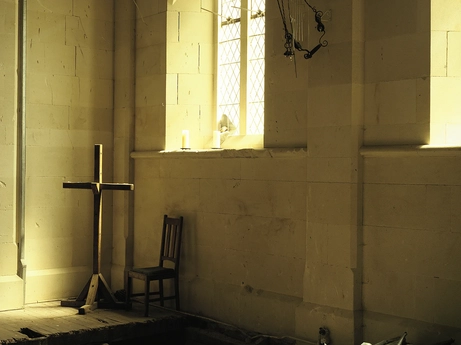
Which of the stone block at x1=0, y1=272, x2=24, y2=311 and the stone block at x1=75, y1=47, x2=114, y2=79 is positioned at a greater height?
the stone block at x1=75, y1=47, x2=114, y2=79

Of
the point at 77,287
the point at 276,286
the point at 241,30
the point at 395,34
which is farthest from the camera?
the point at 77,287

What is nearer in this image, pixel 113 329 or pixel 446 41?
pixel 446 41

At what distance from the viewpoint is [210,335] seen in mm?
6484

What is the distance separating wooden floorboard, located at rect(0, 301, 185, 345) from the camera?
6.08 metres

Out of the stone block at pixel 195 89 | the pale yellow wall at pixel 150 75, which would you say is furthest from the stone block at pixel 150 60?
the stone block at pixel 195 89

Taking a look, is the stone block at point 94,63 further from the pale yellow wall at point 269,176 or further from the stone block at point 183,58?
the stone block at point 183,58

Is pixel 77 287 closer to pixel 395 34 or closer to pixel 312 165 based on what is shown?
pixel 312 165

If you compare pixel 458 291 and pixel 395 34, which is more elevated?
pixel 395 34

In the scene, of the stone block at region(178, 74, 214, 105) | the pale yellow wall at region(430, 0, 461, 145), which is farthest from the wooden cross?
the pale yellow wall at region(430, 0, 461, 145)

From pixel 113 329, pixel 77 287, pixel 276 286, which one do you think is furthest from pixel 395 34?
pixel 77 287

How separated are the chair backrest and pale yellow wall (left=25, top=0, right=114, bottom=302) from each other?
3.41 ft

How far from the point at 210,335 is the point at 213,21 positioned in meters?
3.17

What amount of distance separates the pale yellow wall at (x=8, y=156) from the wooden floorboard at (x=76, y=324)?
0.32 meters

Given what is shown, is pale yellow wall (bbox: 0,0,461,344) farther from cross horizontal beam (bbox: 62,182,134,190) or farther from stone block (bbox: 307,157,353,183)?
cross horizontal beam (bbox: 62,182,134,190)
